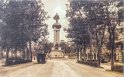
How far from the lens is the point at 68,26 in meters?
92.4

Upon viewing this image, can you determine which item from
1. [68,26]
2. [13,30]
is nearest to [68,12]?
[13,30]

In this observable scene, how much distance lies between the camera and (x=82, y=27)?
79.1 metres

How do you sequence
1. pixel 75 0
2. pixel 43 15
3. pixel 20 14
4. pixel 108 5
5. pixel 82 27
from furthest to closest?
pixel 43 15 → pixel 82 27 → pixel 75 0 → pixel 20 14 → pixel 108 5

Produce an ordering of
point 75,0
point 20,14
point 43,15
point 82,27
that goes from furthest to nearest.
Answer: point 43,15 → point 82,27 → point 75,0 → point 20,14

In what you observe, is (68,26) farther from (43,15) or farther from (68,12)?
(68,12)

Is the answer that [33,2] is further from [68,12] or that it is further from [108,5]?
[108,5]

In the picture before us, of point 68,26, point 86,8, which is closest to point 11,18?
point 86,8

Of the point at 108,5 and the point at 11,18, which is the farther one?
the point at 11,18

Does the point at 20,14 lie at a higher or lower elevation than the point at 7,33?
higher

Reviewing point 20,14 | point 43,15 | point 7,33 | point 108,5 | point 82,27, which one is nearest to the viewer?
point 108,5

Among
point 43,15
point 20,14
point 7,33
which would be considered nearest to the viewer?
point 7,33

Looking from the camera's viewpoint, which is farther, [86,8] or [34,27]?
[34,27]

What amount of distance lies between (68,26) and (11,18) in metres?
34.5

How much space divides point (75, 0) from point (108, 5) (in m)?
14.3
